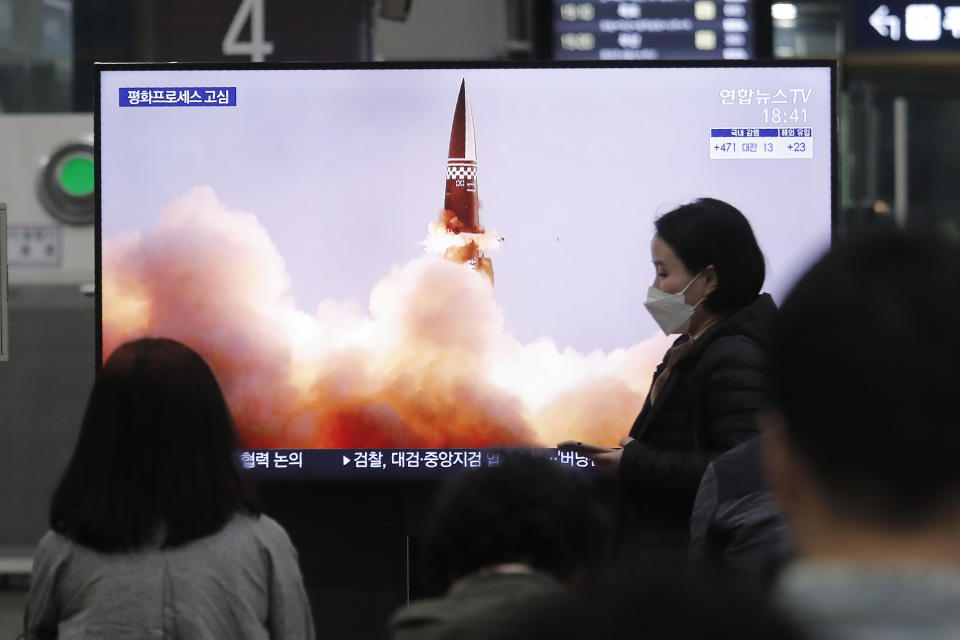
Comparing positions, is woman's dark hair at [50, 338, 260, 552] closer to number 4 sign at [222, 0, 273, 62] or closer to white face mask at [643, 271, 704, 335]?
white face mask at [643, 271, 704, 335]

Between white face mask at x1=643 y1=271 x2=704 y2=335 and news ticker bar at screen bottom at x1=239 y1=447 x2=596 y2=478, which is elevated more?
white face mask at x1=643 y1=271 x2=704 y2=335

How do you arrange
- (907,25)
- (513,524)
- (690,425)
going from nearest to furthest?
1. (513,524)
2. (690,425)
3. (907,25)

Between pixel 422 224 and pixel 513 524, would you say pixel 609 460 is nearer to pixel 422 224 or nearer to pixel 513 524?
pixel 422 224

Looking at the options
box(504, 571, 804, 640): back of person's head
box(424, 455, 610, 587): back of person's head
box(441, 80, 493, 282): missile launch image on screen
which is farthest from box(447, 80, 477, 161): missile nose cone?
box(504, 571, 804, 640): back of person's head

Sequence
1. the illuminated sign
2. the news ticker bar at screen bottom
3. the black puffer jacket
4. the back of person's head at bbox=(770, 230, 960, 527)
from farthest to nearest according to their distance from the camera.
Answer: the illuminated sign, the news ticker bar at screen bottom, the black puffer jacket, the back of person's head at bbox=(770, 230, 960, 527)

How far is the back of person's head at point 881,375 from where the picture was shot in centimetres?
90

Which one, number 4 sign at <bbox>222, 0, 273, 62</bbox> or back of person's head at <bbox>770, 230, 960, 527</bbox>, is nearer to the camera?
back of person's head at <bbox>770, 230, 960, 527</bbox>

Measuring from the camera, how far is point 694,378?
3070 mm

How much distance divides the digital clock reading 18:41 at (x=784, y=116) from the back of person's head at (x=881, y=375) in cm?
287

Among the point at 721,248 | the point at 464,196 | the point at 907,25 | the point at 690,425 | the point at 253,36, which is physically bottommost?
the point at 690,425

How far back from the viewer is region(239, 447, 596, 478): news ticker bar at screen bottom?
3740mm

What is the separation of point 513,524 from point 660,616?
0.90 m

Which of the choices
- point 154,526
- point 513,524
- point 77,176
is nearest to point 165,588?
point 154,526

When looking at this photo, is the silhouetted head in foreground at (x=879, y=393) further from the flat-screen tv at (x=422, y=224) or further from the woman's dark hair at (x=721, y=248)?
the flat-screen tv at (x=422, y=224)
